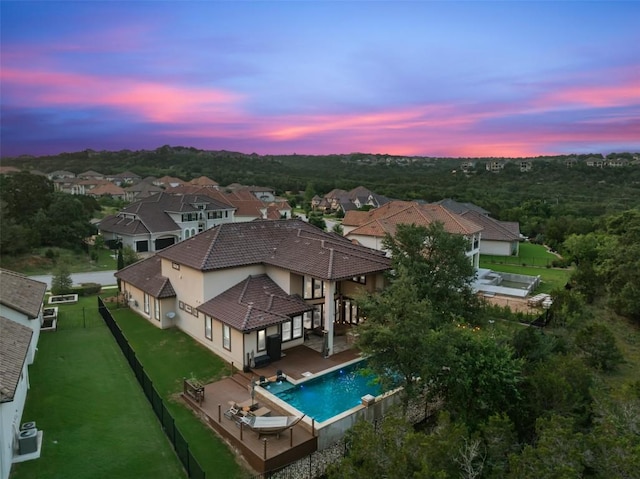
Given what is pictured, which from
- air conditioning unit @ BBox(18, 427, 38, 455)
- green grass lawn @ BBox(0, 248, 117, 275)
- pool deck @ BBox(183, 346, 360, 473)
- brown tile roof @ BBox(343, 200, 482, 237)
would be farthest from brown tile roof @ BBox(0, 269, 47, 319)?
brown tile roof @ BBox(343, 200, 482, 237)

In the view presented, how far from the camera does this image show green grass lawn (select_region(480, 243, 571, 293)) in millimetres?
40228

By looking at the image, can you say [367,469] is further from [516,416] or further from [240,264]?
[240,264]

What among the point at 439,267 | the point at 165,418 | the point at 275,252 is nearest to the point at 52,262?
the point at 275,252

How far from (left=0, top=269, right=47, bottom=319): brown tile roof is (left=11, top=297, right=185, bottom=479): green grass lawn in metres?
2.67

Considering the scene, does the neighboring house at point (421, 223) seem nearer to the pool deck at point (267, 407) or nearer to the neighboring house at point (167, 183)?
the pool deck at point (267, 407)

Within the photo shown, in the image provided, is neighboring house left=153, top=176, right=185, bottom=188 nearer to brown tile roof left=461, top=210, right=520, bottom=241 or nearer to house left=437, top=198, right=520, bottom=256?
brown tile roof left=461, top=210, right=520, bottom=241

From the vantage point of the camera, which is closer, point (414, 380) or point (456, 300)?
point (414, 380)

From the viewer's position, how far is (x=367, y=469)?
9500 millimetres

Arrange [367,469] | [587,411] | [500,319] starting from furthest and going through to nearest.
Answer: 1. [500,319]
2. [587,411]
3. [367,469]

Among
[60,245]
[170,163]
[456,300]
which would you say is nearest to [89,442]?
[456,300]

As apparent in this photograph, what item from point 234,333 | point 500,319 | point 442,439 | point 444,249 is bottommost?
point 500,319

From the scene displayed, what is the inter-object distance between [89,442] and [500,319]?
24.2 m

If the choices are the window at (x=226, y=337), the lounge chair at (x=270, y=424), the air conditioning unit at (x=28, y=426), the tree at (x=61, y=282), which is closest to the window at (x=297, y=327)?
the window at (x=226, y=337)

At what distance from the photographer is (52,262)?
44156mm
